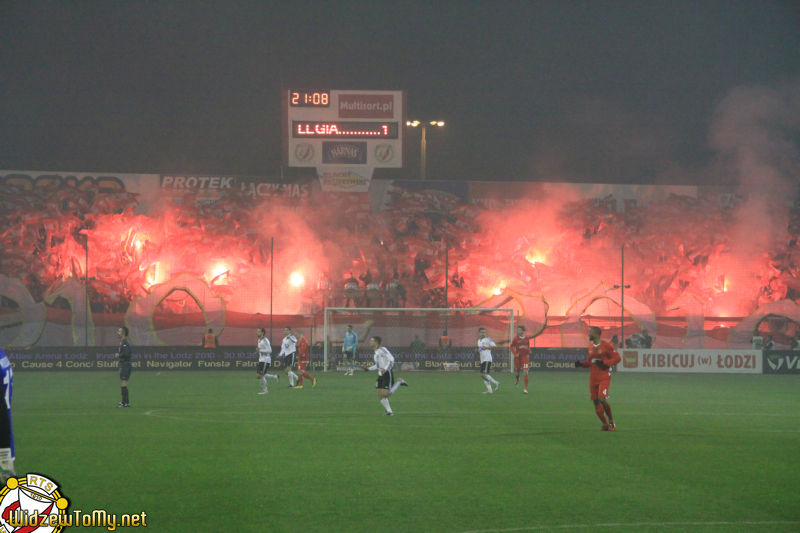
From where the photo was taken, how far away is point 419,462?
12766mm

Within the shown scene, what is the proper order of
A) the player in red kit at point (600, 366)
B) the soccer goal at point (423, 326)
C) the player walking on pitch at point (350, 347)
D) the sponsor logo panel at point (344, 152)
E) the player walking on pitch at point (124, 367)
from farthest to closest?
the sponsor logo panel at point (344, 152) → the soccer goal at point (423, 326) → the player walking on pitch at point (350, 347) → the player walking on pitch at point (124, 367) → the player in red kit at point (600, 366)

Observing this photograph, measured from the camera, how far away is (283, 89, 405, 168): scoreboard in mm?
54438

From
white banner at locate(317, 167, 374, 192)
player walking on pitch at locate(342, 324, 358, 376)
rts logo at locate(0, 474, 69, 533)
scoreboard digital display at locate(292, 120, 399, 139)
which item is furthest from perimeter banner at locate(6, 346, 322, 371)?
rts logo at locate(0, 474, 69, 533)

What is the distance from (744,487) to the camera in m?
10.9

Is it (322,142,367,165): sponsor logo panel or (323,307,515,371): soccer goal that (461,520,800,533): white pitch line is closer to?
(323,307,515,371): soccer goal

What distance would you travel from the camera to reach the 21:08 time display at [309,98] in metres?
54.3

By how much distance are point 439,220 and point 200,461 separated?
45.6 meters

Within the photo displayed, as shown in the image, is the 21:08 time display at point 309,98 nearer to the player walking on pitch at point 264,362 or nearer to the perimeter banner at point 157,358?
the perimeter banner at point 157,358

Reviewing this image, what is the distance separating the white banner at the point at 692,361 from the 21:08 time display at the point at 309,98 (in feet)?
82.1

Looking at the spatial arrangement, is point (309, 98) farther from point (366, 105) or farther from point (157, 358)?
point (157, 358)

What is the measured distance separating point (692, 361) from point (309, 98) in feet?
93.0

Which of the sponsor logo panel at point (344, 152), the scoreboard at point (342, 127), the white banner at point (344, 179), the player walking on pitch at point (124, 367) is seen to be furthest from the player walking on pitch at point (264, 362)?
the white banner at point (344, 179)

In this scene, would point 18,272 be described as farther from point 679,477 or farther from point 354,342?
point 679,477

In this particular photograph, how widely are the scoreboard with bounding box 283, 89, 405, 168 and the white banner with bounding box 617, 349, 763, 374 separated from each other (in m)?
21.0
